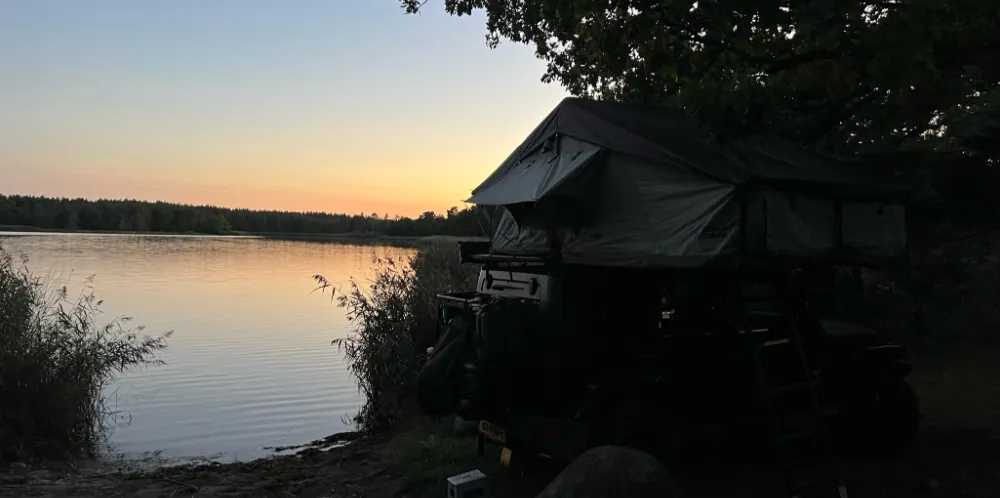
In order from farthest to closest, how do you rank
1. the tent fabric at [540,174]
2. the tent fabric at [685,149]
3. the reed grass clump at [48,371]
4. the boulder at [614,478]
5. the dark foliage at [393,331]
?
the dark foliage at [393,331], the reed grass clump at [48,371], the tent fabric at [540,174], the tent fabric at [685,149], the boulder at [614,478]

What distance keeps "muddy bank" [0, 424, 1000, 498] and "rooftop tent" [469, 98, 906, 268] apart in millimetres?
1770

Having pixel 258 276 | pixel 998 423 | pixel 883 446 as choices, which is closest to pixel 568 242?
pixel 883 446

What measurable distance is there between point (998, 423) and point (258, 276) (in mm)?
30543

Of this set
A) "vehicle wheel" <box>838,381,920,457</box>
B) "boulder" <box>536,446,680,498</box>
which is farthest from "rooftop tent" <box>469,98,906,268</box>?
"boulder" <box>536,446,680,498</box>

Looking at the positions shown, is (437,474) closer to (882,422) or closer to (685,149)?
(685,149)

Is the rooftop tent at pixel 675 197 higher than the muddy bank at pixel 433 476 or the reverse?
higher

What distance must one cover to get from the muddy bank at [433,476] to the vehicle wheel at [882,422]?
14 centimetres

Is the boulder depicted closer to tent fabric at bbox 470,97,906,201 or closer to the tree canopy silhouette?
tent fabric at bbox 470,97,906,201

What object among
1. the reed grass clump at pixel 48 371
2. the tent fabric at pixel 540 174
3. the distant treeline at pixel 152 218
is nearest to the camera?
the tent fabric at pixel 540 174

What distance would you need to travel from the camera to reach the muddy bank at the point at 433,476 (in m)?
5.39

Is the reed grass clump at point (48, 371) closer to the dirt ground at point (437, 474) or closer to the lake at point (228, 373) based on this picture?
the lake at point (228, 373)

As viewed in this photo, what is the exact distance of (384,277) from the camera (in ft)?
36.6

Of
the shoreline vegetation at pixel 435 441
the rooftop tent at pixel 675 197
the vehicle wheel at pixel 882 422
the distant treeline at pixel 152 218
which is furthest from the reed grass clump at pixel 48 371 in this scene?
the distant treeline at pixel 152 218

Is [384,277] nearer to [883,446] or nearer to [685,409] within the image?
[685,409]
